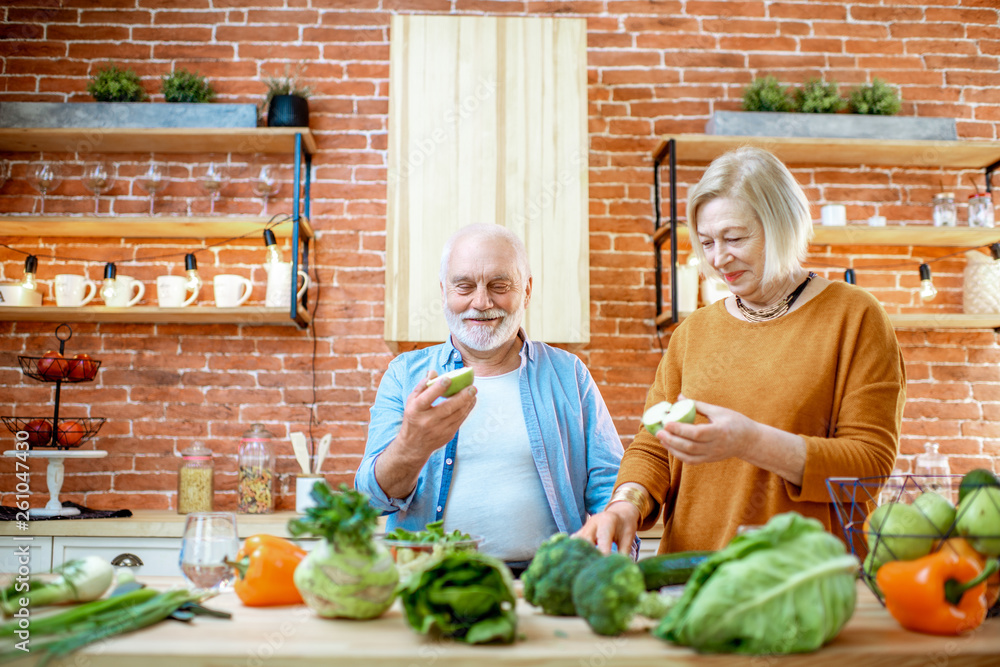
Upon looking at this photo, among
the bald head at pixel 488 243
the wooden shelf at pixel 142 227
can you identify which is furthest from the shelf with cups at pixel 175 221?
the bald head at pixel 488 243

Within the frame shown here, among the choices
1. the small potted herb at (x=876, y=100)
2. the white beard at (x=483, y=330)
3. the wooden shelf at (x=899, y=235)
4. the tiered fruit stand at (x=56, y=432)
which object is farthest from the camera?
the small potted herb at (x=876, y=100)

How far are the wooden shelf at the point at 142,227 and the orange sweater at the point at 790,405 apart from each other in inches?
78.6

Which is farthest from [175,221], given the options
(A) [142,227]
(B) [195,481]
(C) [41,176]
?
(B) [195,481]

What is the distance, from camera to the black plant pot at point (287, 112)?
126 inches

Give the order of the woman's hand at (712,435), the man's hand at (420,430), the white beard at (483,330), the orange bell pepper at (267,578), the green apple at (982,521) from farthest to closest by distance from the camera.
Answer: the white beard at (483,330), the man's hand at (420,430), the woman's hand at (712,435), the orange bell pepper at (267,578), the green apple at (982,521)

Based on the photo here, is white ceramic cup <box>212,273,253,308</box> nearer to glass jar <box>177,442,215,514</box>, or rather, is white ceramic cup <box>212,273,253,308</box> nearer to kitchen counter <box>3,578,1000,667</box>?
glass jar <box>177,442,215,514</box>

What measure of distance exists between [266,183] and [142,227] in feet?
1.75

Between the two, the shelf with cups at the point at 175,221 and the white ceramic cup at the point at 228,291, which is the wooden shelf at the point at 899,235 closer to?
the shelf with cups at the point at 175,221

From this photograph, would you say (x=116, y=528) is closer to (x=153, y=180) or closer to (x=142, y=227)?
(x=142, y=227)

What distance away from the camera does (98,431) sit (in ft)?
10.6

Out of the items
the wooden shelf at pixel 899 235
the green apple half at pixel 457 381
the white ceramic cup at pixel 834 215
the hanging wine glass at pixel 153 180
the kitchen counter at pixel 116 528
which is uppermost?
the hanging wine glass at pixel 153 180

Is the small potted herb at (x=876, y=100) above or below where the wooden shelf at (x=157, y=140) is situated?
above

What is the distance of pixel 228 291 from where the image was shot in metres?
3.12

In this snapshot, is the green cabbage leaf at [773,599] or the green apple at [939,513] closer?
the green cabbage leaf at [773,599]
